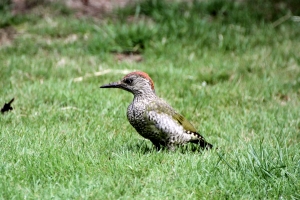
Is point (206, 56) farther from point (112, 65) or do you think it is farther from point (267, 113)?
point (267, 113)

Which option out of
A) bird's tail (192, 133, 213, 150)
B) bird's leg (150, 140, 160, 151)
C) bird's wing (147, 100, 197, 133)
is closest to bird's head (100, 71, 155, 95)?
bird's wing (147, 100, 197, 133)

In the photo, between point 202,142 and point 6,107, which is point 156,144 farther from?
point 6,107

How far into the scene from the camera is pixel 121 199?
4.28m

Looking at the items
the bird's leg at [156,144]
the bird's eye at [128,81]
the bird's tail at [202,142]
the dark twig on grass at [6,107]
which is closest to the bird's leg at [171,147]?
the bird's leg at [156,144]

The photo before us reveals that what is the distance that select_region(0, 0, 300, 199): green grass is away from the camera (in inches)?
179

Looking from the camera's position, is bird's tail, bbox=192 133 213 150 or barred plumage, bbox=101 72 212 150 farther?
bird's tail, bbox=192 133 213 150

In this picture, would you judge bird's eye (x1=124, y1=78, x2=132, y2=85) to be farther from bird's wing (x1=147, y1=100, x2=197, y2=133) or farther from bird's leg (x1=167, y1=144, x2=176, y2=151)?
bird's leg (x1=167, y1=144, x2=176, y2=151)

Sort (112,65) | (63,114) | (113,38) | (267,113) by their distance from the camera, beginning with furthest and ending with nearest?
(113,38)
(112,65)
(267,113)
(63,114)

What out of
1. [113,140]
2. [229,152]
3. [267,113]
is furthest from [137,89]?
[267,113]

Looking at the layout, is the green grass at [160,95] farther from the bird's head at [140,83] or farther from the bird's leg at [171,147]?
the bird's head at [140,83]

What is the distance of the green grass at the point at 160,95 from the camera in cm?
456

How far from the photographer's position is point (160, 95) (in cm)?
756

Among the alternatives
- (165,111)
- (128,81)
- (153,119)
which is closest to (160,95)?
(128,81)

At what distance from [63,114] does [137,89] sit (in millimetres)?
1266
